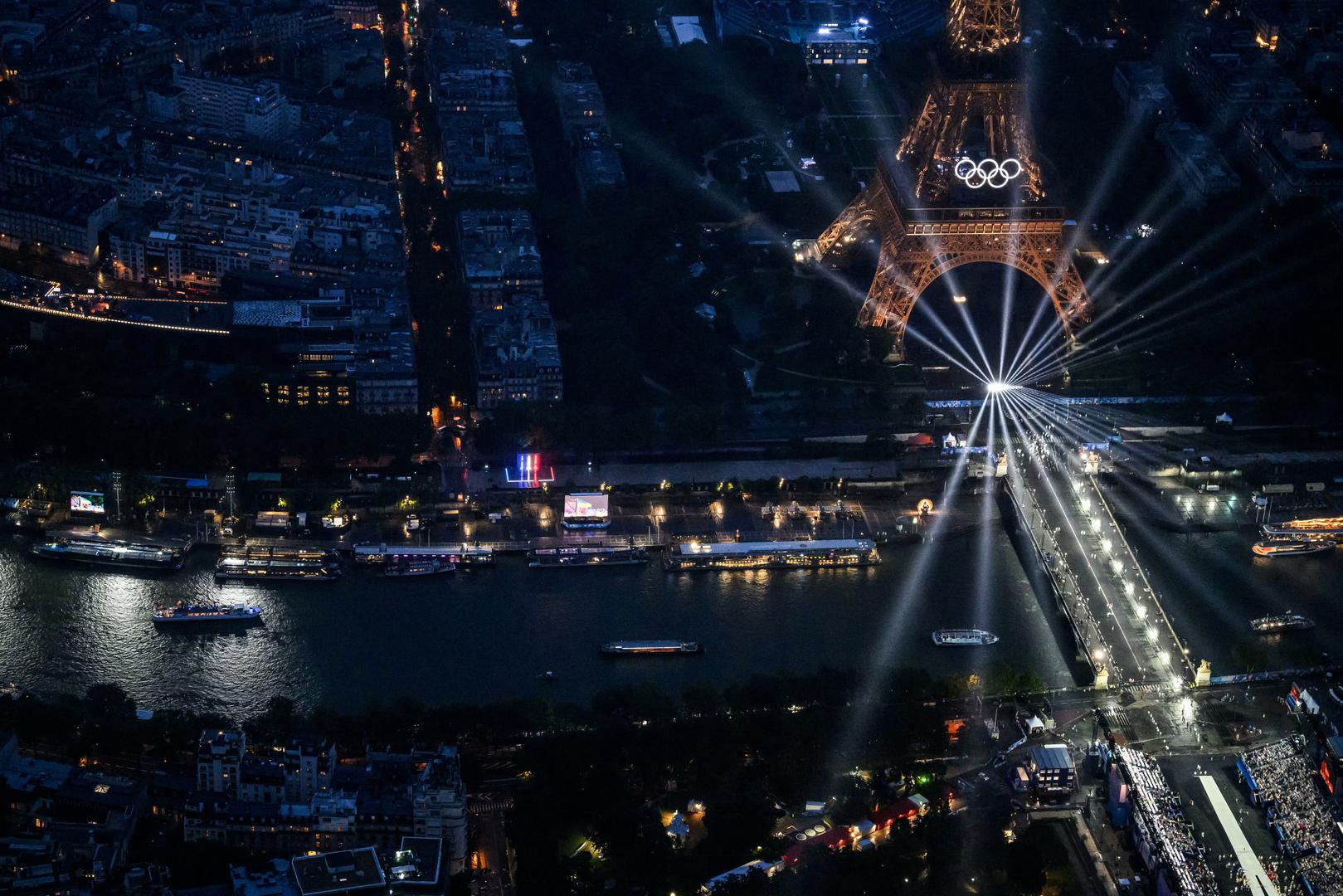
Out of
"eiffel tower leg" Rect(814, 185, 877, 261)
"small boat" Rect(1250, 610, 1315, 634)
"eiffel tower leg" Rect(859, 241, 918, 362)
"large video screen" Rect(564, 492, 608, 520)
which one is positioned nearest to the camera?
"small boat" Rect(1250, 610, 1315, 634)

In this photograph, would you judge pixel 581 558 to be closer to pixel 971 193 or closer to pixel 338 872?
pixel 338 872

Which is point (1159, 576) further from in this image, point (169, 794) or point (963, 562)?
point (169, 794)

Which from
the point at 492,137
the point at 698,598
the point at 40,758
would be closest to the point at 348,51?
the point at 492,137

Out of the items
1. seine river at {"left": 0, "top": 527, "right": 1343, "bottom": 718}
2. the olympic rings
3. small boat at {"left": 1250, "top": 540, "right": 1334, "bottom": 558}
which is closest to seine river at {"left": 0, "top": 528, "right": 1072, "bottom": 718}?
seine river at {"left": 0, "top": 527, "right": 1343, "bottom": 718}

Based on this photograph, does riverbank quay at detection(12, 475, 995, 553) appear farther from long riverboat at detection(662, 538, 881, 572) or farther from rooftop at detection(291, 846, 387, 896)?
rooftop at detection(291, 846, 387, 896)

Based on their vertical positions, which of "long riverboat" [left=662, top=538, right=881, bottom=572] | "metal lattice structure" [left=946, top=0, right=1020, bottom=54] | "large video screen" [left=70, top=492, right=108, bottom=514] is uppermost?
"metal lattice structure" [left=946, top=0, right=1020, bottom=54]

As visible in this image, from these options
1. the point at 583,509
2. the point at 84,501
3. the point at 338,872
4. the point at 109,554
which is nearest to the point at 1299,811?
the point at 583,509

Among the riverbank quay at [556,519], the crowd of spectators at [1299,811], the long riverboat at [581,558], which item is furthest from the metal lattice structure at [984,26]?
the crowd of spectators at [1299,811]

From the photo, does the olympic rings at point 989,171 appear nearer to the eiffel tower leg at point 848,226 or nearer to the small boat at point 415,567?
the eiffel tower leg at point 848,226
